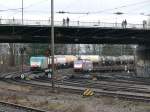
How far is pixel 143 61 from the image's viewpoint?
284 feet

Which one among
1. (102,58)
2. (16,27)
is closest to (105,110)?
(16,27)

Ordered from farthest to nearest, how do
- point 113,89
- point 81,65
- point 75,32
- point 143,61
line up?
point 81,65, point 143,61, point 75,32, point 113,89

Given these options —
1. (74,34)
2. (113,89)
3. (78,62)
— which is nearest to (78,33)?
(74,34)

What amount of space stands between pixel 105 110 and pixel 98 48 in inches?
6228

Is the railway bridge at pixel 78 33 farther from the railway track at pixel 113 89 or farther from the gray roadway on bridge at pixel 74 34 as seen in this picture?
the railway track at pixel 113 89

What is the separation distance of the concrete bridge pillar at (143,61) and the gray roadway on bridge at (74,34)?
447cm

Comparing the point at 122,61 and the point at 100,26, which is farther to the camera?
the point at 122,61

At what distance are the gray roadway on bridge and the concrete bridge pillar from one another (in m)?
4.47

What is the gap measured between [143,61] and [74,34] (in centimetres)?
1849

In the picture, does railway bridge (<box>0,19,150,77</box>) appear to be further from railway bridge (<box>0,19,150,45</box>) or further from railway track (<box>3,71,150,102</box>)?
railway track (<box>3,71,150,102</box>)

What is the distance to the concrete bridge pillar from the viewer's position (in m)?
74.0

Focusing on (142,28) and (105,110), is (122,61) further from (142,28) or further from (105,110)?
(105,110)

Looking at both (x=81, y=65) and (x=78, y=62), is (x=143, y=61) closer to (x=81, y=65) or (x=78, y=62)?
(x=81, y=65)

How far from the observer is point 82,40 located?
77875 mm
